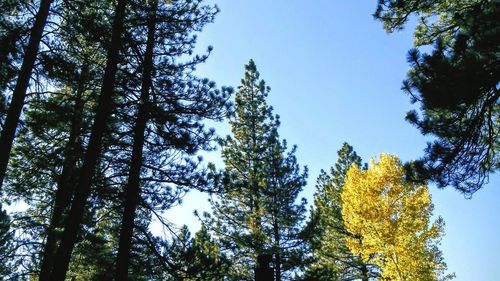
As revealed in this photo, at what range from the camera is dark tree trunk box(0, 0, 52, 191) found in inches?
227

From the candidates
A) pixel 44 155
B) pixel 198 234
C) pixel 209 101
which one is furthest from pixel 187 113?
pixel 198 234

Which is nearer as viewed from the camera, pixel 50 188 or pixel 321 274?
pixel 50 188

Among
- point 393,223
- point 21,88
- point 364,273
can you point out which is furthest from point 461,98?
point 364,273

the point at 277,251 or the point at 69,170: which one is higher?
the point at 69,170

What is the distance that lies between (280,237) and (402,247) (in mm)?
5427

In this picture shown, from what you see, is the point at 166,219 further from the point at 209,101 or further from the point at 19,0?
the point at 19,0

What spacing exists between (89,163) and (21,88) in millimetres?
1803

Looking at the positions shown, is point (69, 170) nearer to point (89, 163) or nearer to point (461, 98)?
point (89, 163)

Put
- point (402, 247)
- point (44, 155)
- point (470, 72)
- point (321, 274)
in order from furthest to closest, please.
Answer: point (321, 274) → point (402, 247) → point (44, 155) → point (470, 72)

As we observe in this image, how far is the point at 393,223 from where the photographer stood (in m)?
14.9

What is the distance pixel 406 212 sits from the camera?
15.0m

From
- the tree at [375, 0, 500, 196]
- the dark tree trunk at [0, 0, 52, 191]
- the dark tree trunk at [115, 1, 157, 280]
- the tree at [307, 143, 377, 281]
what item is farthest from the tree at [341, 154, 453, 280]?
the dark tree trunk at [0, 0, 52, 191]

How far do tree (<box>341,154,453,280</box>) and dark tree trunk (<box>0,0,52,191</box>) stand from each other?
13.3 m

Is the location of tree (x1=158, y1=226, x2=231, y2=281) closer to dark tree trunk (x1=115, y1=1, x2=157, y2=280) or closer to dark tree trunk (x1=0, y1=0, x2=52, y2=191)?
dark tree trunk (x1=115, y1=1, x2=157, y2=280)
